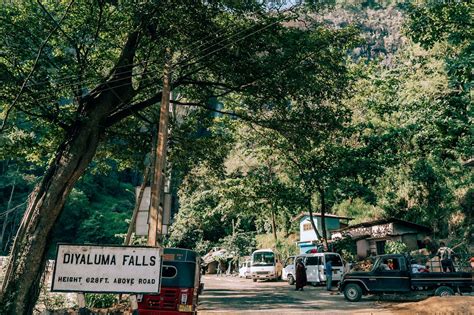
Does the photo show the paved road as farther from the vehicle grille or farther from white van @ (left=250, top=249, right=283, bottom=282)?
white van @ (left=250, top=249, right=283, bottom=282)

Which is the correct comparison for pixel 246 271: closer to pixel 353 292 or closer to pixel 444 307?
pixel 353 292

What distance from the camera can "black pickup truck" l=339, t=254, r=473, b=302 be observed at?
15.5 m

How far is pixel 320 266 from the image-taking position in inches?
925

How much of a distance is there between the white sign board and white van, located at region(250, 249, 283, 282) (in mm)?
25116

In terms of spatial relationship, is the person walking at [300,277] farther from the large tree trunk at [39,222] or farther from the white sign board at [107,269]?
the white sign board at [107,269]

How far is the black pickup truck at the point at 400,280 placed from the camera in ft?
50.9

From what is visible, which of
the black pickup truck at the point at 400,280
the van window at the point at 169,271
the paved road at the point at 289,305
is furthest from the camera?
the black pickup truck at the point at 400,280

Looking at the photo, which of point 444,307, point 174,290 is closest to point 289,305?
point 444,307

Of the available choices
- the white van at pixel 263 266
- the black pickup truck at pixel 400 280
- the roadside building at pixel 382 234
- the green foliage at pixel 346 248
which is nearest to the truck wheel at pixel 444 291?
the black pickup truck at pixel 400 280

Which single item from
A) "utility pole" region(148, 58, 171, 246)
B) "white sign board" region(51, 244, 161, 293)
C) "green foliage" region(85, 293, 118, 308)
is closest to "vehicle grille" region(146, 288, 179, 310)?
"utility pole" region(148, 58, 171, 246)

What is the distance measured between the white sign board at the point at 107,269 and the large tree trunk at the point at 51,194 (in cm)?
462

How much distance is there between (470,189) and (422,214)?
4056mm

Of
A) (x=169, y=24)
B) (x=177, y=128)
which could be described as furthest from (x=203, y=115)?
(x=169, y=24)

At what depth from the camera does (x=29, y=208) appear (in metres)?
10.6
